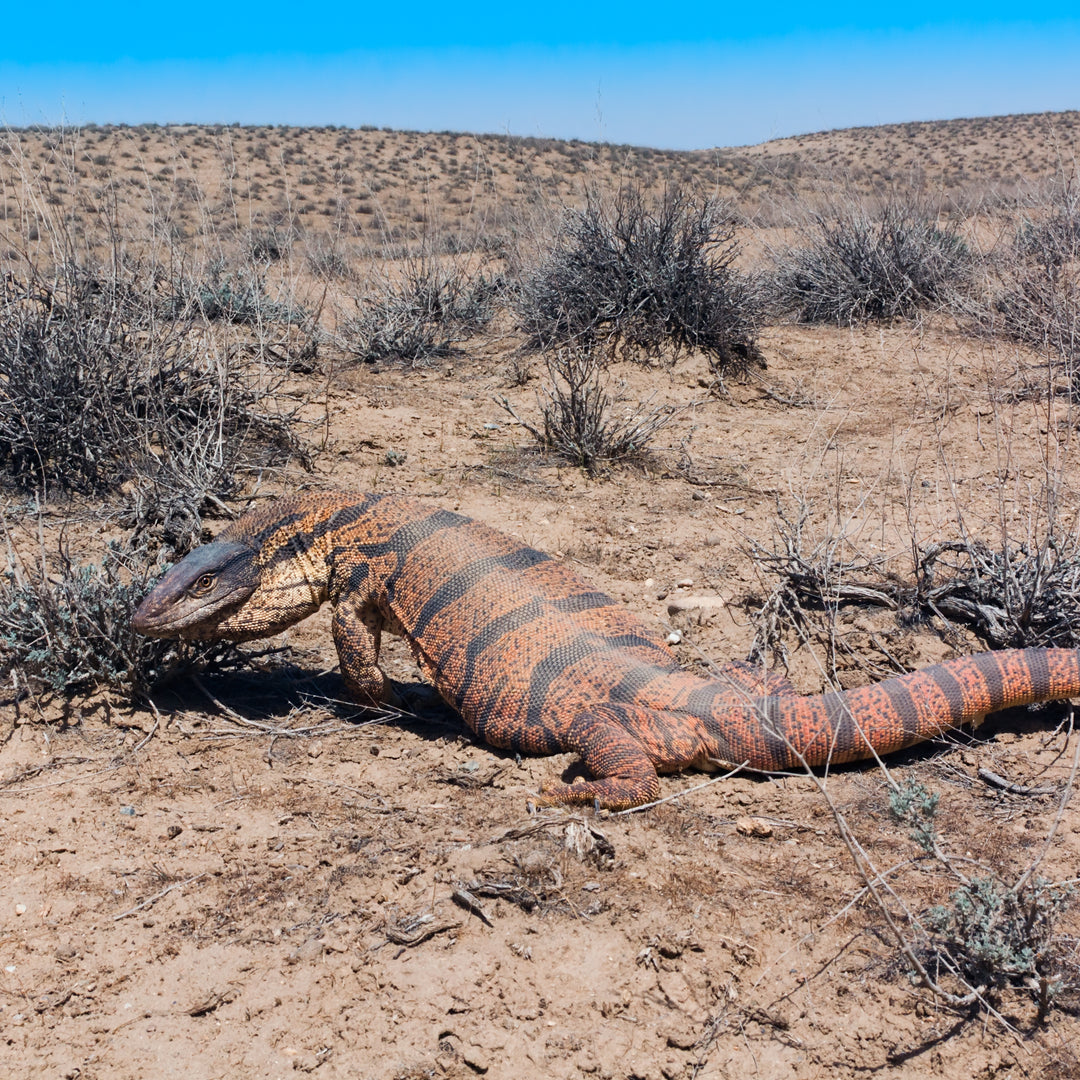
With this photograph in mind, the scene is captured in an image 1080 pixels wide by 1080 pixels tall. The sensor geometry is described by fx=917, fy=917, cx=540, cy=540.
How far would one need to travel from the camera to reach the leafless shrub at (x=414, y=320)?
995cm

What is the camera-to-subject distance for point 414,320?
399 inches

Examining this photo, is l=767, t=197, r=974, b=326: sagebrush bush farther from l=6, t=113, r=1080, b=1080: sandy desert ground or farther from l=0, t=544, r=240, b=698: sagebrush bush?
l=0, t=544, r=240, b=698: sagebrush bush

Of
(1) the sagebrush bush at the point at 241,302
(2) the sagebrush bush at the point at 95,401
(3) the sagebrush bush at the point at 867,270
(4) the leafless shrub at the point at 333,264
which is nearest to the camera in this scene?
(2) the sagebrush bush at the point at 95,401

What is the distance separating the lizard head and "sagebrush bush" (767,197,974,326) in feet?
28.5

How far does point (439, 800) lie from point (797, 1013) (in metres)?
1.63

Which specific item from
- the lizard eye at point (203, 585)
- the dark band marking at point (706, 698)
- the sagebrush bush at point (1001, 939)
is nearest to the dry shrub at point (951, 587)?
the dark band marking at point (706, 698)

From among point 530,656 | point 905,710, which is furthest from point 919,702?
point 530,656

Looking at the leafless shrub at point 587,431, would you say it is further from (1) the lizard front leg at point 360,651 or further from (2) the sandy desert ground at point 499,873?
(1) the lizard front leg at point 360,651

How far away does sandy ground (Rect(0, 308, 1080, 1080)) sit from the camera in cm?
242

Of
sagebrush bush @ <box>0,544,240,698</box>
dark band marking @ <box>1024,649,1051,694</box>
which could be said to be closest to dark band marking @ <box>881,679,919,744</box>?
dark band marking @ <box>1024,649,1051,694</box>

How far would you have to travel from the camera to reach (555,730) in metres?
3.87

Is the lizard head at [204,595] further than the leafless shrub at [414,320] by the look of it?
No

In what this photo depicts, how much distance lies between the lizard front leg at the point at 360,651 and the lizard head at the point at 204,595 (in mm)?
420

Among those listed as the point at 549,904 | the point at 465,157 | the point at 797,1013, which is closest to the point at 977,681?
the point at 797,1013
